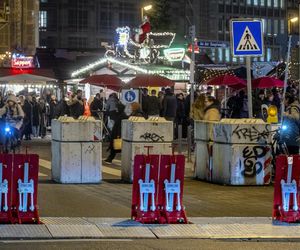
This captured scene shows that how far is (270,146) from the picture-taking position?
13.9m

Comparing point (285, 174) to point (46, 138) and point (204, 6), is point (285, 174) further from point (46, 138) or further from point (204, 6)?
point (204, 6)

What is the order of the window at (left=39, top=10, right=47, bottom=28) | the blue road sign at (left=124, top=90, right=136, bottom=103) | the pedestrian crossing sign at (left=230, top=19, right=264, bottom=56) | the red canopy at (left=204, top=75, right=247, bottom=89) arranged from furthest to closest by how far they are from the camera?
the window at (left=39, top=10, right=47, bottom=28) < the red canopy at (left=204, top=75, right=247, bottom=89) < the blue road sign at (left=124, top=90, right=136, bottom=103) < the pedestrian crossing sign at (left=230, top=19, right=264, bottom=56)

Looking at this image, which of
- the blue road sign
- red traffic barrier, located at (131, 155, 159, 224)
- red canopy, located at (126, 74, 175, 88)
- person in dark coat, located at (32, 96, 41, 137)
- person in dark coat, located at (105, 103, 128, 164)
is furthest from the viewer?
person in dark coat, located at (32, 96, 41, 137)

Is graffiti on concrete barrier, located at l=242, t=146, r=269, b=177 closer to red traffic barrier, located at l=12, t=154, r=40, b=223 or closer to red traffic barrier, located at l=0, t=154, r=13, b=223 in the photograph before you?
red traffic barrier, located at l=12, t=154, r=40, b=223

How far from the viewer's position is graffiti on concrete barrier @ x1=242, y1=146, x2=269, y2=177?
44.8 ft

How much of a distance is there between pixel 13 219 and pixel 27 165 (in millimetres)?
742

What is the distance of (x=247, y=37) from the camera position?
13.1 metres

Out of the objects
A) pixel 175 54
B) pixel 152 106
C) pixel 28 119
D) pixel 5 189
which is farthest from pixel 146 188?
pixel 175 54

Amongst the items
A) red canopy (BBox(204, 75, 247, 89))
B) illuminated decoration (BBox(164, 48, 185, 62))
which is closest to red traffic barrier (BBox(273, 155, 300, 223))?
red canopy (BBox(204, 75, 247, 89))

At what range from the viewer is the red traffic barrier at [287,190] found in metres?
9.96

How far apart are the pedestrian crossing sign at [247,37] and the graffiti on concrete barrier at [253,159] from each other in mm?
1851

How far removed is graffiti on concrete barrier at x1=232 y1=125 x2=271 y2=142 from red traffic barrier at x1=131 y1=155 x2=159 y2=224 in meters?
4.14

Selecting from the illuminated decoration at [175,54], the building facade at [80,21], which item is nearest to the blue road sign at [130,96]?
the illuminated decoration at [175,54]

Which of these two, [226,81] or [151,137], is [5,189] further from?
[226,81]
